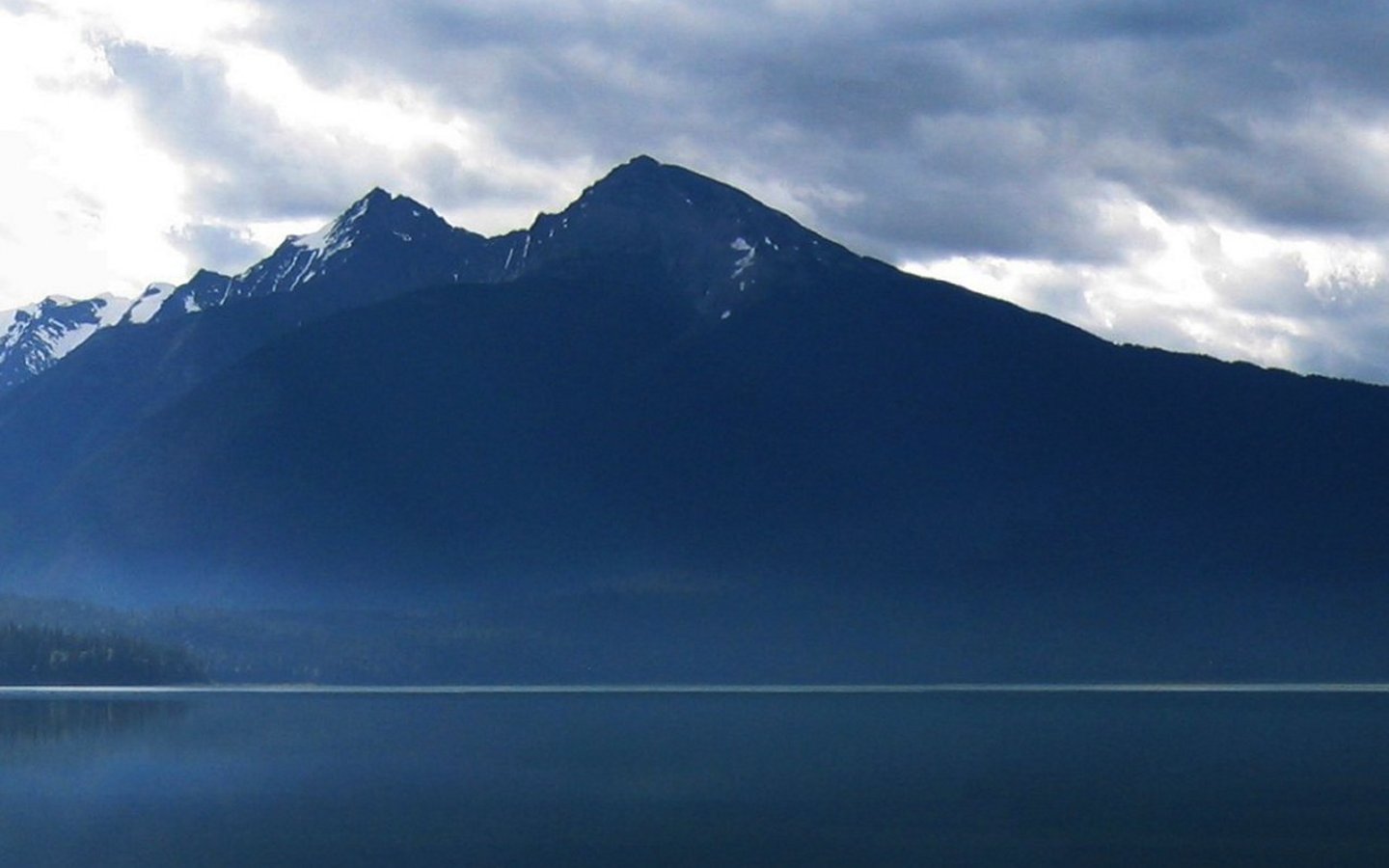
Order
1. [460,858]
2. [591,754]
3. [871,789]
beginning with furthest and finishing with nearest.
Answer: [591,754] < [871,789] < [460,858]

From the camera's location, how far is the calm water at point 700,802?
10144 centimetres

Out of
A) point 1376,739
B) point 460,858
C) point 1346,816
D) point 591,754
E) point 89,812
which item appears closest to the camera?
point 460,858

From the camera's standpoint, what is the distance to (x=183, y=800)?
129 meters

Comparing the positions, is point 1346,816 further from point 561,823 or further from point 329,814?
point 329,814

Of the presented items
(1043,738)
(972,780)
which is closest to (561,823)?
(972,780)

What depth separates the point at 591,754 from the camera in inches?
6703

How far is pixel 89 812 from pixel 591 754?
53973mm

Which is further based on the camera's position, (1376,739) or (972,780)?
(1376,739)

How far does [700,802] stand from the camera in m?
126

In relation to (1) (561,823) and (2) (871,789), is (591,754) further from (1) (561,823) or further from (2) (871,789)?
(1) (561,823)

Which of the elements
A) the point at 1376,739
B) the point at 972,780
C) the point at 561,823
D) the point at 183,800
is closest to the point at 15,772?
the point at 183,800

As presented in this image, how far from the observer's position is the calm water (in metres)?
101

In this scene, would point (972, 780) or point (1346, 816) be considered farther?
point (972, 780)

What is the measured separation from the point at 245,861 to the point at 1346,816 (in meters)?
A: 57.1
